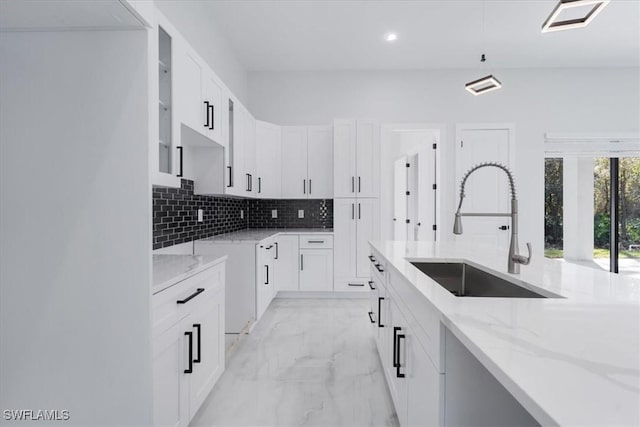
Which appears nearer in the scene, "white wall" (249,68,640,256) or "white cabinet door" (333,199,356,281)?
"white cabinet door" (333,199,356,281)

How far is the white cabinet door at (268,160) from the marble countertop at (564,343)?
10.4 ft

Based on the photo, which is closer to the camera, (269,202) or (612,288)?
(612,288)

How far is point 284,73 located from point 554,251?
530cm

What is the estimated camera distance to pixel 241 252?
3115mm

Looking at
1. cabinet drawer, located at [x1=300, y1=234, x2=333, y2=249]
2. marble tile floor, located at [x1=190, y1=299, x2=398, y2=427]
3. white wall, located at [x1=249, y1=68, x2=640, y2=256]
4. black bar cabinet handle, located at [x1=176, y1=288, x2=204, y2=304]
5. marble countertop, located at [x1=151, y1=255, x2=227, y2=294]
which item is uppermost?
white wall, located at [x1=249, y1=68, x2=640, y2=256]

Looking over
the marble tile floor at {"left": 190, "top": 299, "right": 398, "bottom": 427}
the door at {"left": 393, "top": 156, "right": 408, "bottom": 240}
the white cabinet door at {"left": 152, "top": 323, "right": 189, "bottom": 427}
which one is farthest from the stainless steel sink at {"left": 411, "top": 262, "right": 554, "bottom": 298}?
the door at {"left": 393, "top": 156, "right": 408, "bottom": 240}

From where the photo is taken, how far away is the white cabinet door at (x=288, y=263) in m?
4.26

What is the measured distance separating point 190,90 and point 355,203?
8.65 feet

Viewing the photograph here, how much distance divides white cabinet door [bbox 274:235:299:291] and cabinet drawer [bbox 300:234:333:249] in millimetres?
106

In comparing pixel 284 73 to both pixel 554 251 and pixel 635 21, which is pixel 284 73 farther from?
pixel 554 251

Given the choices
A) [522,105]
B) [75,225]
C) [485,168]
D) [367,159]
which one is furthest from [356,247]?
[75,225]

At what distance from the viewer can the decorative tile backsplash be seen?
2.47 metres

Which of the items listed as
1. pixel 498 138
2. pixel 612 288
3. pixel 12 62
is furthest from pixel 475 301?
pixel 498 138

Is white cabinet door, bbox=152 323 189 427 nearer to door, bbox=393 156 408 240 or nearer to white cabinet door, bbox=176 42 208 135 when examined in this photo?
white cabinet door, bbox=176 42 208 135
